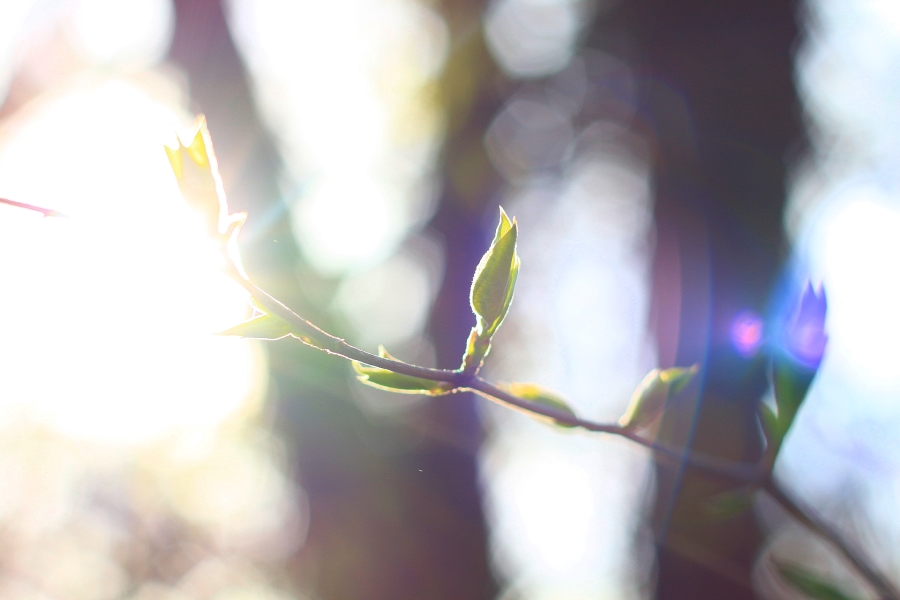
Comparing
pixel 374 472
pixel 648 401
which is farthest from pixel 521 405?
pixel 374 472

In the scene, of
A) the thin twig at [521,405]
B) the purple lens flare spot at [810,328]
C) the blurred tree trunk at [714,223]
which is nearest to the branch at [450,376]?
the thin twig at [521,405]

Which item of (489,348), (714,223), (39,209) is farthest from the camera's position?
(714,223)

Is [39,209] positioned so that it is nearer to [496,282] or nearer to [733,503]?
[496,282]

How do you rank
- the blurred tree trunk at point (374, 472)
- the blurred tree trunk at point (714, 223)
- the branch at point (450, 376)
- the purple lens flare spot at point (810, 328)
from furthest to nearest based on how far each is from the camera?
the blurred tree trunk at point (374, 472) → the blurred tree trunk at point (714, 223) → the purple lens flare spot at point (810, 328) → the branch at point (450, 376)

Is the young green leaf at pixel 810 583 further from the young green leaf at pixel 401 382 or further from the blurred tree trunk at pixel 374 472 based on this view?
the blurred tree trunk at pixel 374 472

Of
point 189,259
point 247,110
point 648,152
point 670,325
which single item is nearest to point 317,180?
point 247,110

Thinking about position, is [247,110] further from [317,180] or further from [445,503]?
[445,503]

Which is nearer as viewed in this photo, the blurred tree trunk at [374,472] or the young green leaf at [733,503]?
the young green leaf at [733,503]
